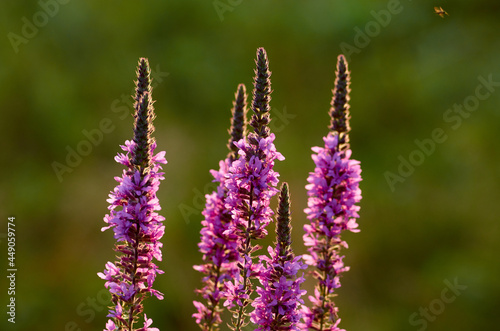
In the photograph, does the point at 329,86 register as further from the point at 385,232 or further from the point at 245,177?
the point at 245,177

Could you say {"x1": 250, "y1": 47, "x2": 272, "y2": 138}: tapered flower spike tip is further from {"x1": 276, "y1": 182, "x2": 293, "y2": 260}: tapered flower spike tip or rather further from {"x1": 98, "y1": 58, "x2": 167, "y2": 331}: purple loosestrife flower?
{"x1": 98, "y1": 58, "x2": 167, "y2": 331}: purple loosestrife flower

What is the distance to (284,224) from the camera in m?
2.50

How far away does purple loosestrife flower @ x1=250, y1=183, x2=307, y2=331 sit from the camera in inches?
96.0

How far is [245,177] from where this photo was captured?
8.70 feet

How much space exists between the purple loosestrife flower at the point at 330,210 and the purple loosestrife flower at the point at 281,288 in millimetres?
115

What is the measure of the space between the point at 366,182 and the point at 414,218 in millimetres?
796

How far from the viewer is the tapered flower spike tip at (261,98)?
106 inches

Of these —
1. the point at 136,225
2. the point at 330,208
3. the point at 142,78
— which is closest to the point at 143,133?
the point at 142,78

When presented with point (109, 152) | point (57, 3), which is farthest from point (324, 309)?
point (57, 3)

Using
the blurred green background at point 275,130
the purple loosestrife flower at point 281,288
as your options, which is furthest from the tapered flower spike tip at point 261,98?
the blurred green background at point 275,130

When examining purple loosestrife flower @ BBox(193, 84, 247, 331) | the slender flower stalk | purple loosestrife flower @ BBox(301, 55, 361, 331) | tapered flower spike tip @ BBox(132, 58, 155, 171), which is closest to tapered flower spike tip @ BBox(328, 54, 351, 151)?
purple loosestrife flower @ BBox(301, 55, 361, 331)

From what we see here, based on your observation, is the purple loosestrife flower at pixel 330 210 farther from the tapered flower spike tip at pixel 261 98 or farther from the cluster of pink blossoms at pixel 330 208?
the tapered flower spike tip at pixel 261 98

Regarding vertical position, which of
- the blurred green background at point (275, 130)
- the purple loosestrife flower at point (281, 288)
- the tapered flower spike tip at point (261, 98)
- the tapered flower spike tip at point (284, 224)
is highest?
the blurred green background at point (275, 130)

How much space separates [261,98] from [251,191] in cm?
53
